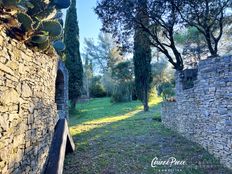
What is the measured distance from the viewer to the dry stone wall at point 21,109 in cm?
235

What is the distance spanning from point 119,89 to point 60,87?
1103 centimetres

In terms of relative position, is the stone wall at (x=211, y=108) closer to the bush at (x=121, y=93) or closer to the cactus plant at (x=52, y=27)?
the cactus plant at (x=52, y=27)

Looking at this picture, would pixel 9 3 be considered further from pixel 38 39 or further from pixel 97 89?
pixel 97 89

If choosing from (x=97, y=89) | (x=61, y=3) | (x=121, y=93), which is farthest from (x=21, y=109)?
(x=97, y=89)

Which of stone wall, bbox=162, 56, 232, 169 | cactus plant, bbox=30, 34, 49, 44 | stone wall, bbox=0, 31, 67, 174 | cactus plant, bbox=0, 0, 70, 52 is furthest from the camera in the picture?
stone wall, bbox=162, 56, 232, 169

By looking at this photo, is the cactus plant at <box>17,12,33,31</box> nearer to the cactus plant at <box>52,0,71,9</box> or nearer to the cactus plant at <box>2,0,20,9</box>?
the cactus plant at <box>2,0,20,9</box>

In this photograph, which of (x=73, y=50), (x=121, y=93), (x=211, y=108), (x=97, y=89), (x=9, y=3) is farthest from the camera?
(x=97, y=89)

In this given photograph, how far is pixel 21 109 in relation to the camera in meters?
2.92

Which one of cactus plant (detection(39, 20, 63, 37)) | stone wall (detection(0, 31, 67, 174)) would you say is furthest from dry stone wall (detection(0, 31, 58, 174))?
cactus plant (detection(39, 20, 63, 37))

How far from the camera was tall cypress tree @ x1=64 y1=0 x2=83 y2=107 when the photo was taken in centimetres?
1584

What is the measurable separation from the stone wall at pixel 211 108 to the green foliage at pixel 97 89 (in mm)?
17200

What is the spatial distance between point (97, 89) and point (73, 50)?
9.46 meters

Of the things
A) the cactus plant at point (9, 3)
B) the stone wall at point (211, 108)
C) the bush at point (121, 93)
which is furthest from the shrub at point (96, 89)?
the cactus plant at point (9, 3)

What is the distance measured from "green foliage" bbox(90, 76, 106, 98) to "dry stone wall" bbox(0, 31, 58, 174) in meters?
20.7
